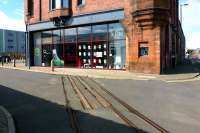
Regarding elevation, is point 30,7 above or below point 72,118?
above

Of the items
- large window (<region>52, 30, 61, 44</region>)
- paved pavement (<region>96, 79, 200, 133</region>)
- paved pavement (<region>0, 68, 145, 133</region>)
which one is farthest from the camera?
large window (<region>52, 30, 61, 44</region>)

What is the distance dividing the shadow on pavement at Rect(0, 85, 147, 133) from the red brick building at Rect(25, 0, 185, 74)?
14298 mm

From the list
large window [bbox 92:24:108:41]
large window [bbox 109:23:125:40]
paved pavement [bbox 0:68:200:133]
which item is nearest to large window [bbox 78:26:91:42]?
large window [bbox 92:24:108:41]

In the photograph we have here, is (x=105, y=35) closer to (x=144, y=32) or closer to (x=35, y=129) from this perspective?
(x=144, y=32)

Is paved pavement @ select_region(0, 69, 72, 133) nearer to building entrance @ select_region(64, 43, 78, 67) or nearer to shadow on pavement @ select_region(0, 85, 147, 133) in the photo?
shadow on pavement @ select_region(0, 85, 147, 133)

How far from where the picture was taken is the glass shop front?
28.9 m

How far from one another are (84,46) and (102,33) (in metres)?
2.85

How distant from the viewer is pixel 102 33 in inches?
1177

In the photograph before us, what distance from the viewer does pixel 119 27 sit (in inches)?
1118

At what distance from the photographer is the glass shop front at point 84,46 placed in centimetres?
2888

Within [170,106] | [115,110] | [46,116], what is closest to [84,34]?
[170,106]

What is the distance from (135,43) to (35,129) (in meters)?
18.7

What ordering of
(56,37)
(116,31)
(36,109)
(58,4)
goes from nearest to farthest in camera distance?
1. (36,109)
2. (116,31)
3. (58,4)
4. (56,37)

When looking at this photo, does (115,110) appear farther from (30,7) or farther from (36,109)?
(30,7)
